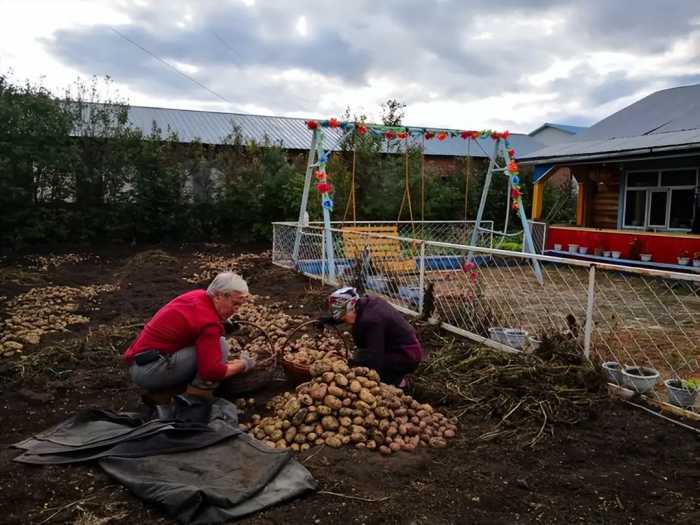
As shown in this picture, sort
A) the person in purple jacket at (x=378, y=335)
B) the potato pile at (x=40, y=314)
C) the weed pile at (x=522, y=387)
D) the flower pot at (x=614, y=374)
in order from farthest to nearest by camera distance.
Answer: the potato pile at (x=40, y=314), the flower pot at (x=614, y=374), the person in purple jacket at (x=378, y=335), the weed pile at (x=522, y=387)

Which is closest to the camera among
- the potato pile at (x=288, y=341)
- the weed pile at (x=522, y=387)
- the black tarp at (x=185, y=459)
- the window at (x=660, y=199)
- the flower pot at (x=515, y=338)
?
the black tarp at (x=185, y=459)

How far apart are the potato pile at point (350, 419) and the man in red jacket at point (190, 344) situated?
0.42m

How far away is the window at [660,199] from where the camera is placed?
1190 cm

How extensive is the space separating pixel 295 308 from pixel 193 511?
4657 millimetres

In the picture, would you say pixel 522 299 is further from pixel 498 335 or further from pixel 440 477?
pixel 440 477

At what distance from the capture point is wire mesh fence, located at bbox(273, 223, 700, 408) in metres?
4.83

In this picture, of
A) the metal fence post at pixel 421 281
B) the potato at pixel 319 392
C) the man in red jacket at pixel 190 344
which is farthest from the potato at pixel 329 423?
the metal fence post at pixel 421 281

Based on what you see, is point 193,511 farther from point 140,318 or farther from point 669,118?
point 669,118

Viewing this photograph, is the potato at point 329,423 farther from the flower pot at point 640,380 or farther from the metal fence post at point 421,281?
the metal fence post at point 421,281

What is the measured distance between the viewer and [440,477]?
9.86 ft

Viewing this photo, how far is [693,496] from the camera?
9.23 ft

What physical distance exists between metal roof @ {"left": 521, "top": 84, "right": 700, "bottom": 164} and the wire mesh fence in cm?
256

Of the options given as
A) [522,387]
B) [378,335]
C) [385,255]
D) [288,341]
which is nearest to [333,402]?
[378,335]

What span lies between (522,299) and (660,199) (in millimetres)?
6493
